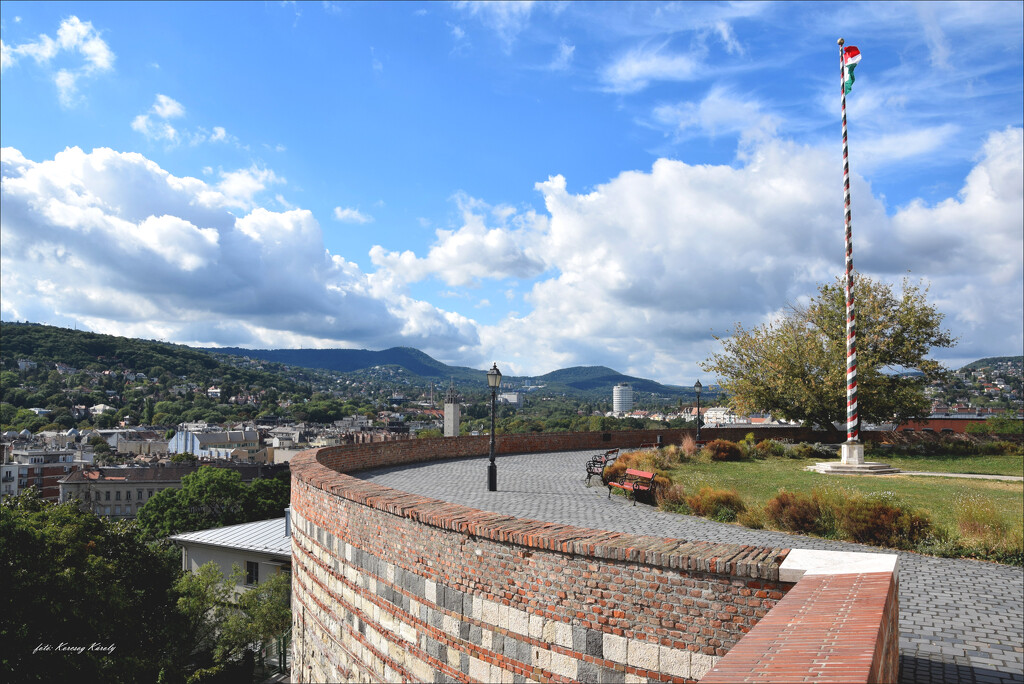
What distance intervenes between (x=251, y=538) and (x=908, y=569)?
1095 inches

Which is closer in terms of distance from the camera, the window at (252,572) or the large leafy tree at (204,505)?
the window at (252,572)

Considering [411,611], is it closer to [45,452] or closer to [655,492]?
[655,492]

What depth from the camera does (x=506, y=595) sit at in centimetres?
600

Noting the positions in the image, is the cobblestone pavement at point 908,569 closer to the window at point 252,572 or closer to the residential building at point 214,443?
the window at point 252,572

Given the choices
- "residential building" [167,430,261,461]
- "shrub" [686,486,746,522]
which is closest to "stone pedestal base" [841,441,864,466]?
"shrub" [686,486,746,522]

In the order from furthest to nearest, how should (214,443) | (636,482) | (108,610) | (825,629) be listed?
(214,443)
(108,610)
(636,482)
(825,629)

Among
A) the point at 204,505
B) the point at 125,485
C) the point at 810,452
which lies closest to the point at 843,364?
the point at 810,452

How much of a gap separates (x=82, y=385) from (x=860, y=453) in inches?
7161

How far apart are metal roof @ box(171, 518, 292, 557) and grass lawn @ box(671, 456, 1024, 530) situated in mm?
18039

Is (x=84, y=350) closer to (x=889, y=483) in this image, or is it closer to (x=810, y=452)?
(x=810, y=452)

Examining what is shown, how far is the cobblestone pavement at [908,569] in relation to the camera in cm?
597

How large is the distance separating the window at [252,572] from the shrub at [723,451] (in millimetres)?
21367

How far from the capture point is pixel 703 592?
15.6 feet

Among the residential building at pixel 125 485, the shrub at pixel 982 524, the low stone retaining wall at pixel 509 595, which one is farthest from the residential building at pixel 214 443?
the shrub at pixel 982 524
